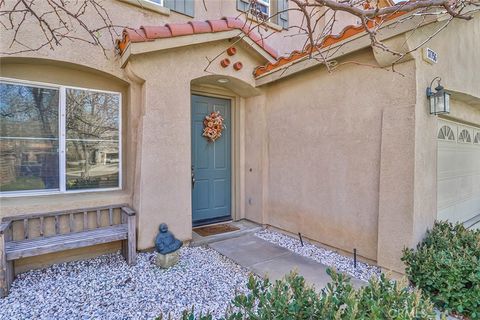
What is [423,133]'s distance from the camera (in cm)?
343

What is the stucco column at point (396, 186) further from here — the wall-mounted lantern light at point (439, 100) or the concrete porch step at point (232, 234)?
the concrete porch step at point (232, 234)

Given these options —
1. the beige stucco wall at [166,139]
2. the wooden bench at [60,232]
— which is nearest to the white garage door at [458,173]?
the beige stucco wall at [166,139]

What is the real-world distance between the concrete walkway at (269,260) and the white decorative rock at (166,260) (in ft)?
2.67

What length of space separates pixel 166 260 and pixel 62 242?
135cm

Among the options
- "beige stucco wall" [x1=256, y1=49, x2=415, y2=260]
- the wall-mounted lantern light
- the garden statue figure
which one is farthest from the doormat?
the wall-mounted lantern light

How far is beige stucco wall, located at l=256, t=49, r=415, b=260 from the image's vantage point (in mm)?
3742

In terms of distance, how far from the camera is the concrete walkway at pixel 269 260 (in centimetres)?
357

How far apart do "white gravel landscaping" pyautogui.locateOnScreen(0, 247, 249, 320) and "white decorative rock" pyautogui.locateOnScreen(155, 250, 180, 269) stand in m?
0.07

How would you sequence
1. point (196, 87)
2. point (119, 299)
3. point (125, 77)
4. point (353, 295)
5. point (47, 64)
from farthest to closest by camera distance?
point (196, 87), point (125, 77), point (47, 64), point (119, 299), point (353, 295)

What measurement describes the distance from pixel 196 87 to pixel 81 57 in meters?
2.06

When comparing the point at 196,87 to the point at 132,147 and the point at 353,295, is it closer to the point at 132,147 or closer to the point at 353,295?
the point at 132,147

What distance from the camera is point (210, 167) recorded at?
5.69 meters

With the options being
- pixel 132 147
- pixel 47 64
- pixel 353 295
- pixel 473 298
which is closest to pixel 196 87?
pixel 132 147

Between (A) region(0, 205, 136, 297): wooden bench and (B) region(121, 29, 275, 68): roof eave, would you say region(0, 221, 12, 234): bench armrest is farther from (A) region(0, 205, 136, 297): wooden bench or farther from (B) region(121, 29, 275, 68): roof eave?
(B) region(121, 29, 275, 68): roof eave
